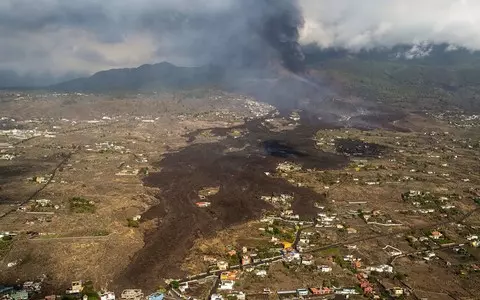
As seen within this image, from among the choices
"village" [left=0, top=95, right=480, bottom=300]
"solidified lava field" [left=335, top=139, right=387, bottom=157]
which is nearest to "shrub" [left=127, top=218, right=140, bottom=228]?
"village" [left=0, top=95, right=480, bottom=300]

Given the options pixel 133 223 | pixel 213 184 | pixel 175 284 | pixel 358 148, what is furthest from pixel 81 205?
pixel 358 148

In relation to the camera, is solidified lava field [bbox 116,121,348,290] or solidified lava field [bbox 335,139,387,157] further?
solidified lava field [bbox 335,139,387,157]

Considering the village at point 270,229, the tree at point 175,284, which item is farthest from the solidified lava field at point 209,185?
the tree at point 175,284

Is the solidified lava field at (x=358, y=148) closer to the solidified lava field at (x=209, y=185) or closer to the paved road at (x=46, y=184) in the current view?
the solidified lava field at (x=209, y=185)

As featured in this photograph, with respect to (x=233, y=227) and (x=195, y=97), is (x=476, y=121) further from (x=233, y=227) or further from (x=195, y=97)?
(x=233, y=227)

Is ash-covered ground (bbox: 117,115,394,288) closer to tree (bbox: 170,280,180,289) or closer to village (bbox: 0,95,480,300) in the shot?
village (bbox: 0,95,480,300)
